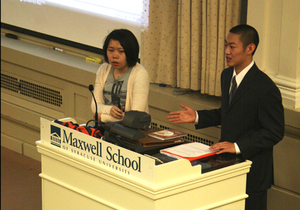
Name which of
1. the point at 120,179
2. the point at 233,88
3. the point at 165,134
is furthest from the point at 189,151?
the point at 233,88

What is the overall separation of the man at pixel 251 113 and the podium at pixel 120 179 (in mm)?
180

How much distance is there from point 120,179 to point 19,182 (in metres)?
2.51

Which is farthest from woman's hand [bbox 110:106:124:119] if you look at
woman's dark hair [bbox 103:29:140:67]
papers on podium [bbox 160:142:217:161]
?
papers on podium [bbox 160:142:217:161]

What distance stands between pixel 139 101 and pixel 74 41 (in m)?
2.14

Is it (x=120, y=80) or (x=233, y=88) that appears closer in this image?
(x=233, y=88)

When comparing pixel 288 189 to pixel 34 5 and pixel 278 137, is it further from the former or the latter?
pixel 34 5

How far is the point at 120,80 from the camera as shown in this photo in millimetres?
2496

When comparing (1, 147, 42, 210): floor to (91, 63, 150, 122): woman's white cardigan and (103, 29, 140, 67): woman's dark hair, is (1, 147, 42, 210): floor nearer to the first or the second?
(91, 63, 150, 122): woman's white cardigan

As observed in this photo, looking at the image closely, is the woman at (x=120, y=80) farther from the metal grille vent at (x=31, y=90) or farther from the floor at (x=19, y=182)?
the metal grille vent at (x=31, y=90)

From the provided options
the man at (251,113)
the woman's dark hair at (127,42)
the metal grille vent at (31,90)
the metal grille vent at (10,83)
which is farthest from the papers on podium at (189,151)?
the metal grille vent at (10,83)

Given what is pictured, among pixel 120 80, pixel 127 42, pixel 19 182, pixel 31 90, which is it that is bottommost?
pixel 19 182

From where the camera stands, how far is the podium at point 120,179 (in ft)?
5.69

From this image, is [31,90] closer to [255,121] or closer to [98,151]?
[98,151]

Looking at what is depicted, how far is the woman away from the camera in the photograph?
7.88 feet
